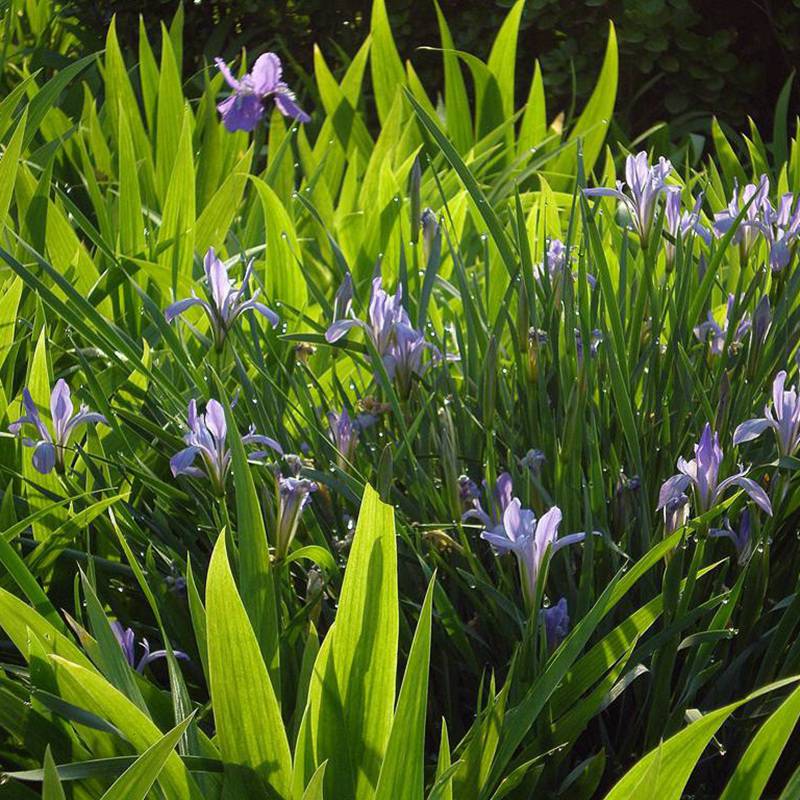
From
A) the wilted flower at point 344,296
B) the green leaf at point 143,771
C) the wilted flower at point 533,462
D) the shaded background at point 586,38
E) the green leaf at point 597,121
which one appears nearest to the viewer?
the green leaf at point 143,771

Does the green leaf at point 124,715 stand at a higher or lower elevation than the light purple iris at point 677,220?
lower

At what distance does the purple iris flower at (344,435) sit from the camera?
98 cm

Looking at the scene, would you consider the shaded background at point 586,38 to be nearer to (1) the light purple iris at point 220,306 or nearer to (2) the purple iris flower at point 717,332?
(2) the purple iris flower at point 717,332

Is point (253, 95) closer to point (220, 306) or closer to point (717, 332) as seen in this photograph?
point (220, 306)

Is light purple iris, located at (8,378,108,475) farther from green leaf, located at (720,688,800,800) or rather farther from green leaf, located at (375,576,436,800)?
green leaf, located at (720,688,800,800)

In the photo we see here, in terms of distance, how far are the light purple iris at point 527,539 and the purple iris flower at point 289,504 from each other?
0.48 feet

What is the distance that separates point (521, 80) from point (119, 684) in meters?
3.08

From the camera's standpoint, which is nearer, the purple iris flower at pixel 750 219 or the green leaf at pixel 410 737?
the green leaf at pixel 410 737

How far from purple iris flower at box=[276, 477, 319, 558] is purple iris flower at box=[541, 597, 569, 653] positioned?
0.68 ft

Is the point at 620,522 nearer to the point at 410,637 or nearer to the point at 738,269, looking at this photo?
the point at 410,637

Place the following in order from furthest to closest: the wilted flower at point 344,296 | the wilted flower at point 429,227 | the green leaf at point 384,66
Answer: the green leaf at point 384,66 < the wilted flower at point 429,227 < the wilted flower at point 344,296

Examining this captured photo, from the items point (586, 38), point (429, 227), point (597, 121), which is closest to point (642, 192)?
point (429, 227)

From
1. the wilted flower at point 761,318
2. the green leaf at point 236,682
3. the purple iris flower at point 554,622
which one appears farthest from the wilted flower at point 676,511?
the green leaf at point 236,682

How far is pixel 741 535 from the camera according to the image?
0.94 metres
